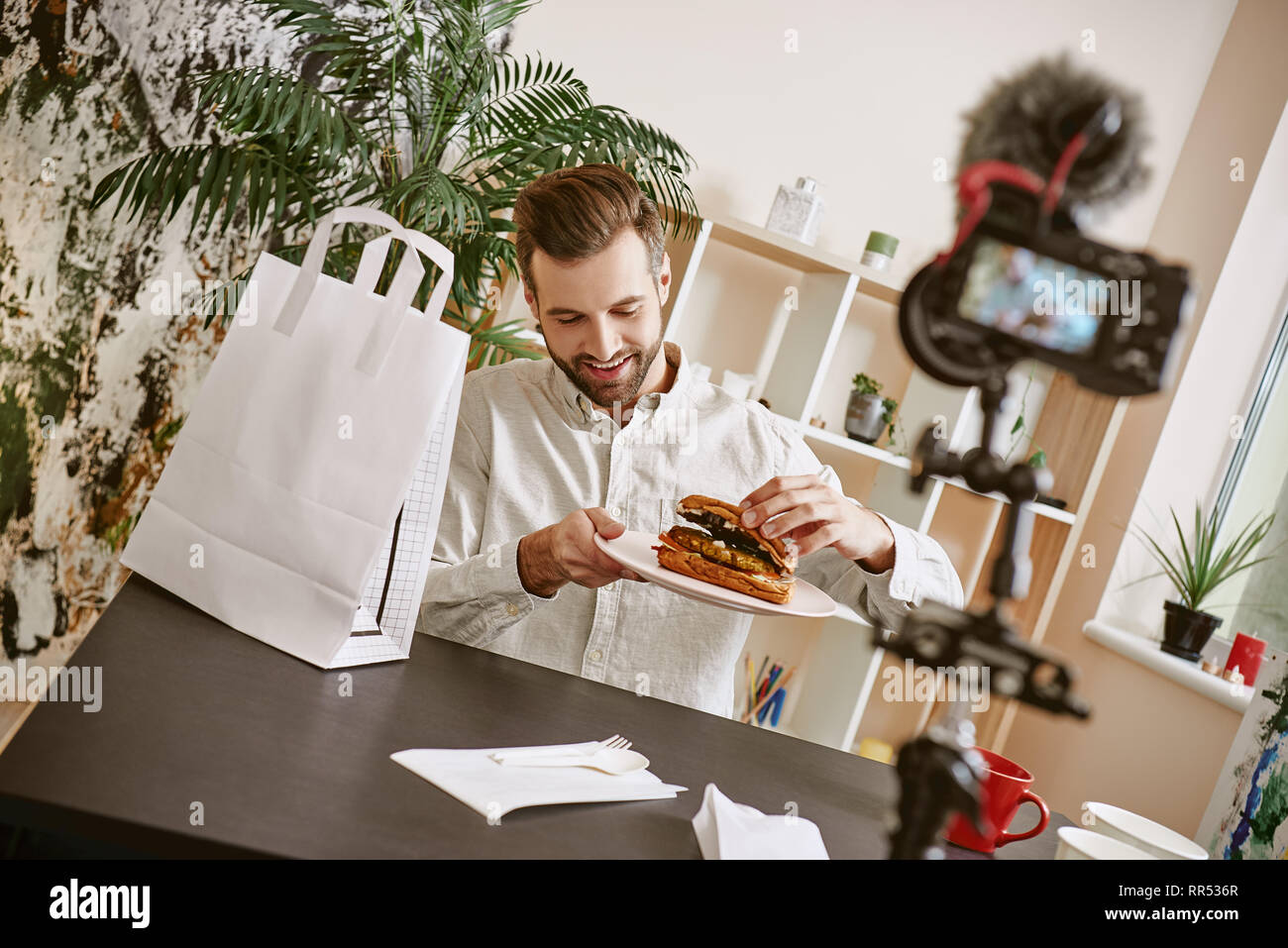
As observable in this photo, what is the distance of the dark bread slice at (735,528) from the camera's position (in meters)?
1.44

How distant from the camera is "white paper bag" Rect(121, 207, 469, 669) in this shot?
3.38 ft

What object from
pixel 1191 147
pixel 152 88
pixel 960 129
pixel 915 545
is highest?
pixel 1191 147

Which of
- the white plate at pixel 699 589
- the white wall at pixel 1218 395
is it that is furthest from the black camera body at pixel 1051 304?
the white wall at pixel 1218 395

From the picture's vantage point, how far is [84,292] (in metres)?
2.52

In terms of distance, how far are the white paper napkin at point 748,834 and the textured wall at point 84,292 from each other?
2273mm

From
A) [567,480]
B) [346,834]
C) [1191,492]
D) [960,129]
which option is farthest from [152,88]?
[1191,492]

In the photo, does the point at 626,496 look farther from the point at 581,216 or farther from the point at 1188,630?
the point at 1188,630

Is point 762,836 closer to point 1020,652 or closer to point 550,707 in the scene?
point 550,707

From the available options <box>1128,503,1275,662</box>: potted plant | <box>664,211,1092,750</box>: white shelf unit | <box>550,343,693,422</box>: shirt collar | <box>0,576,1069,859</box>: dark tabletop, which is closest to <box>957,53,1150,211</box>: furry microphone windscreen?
<box>0,576,1069,859</box>: dark tabletop

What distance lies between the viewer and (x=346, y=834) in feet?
2.30

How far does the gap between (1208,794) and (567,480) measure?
1752mm

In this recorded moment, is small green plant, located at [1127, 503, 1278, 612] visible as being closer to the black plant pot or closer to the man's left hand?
the black plant pot

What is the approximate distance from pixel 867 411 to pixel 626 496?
135cm

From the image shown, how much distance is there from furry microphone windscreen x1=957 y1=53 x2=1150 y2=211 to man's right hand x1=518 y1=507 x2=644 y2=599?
2.98 ft
